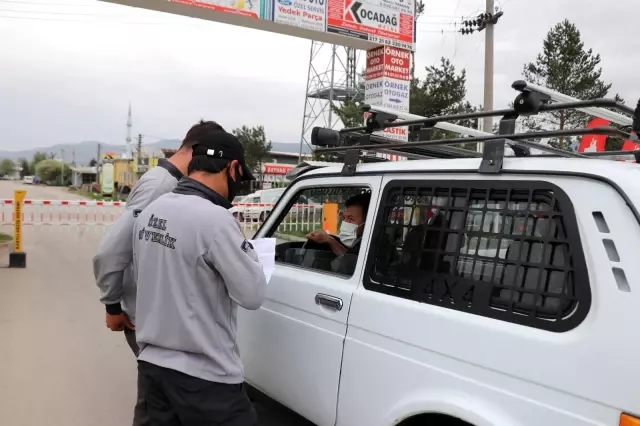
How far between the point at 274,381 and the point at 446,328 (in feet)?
4.19

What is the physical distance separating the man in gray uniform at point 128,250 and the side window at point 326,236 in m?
0.77

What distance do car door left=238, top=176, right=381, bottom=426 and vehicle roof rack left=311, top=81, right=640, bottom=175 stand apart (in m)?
0.25

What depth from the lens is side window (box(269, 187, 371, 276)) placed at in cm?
295

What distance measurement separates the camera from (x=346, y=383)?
242 cm

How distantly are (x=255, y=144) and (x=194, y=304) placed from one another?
142 feet

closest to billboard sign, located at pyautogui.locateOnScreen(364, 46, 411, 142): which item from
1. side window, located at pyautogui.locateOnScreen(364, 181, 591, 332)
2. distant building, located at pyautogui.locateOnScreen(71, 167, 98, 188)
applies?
side window, located at pyautogui.locateOnScreen(364, 181, 591, 332)

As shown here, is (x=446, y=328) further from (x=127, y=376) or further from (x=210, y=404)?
(x=127, y=376)

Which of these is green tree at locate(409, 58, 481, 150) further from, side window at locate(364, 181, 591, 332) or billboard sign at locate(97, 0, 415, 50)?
side window at locate(364, 181, 591, 332)

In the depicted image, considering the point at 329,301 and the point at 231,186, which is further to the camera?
the point at 329,301

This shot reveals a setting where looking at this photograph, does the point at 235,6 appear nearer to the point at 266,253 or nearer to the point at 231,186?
the point at 266,253

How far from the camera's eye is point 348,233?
11.6ft

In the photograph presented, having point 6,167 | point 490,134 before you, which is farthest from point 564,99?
point 6,167

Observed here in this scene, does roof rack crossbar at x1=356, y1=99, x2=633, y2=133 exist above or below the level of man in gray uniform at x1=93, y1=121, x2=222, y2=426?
above

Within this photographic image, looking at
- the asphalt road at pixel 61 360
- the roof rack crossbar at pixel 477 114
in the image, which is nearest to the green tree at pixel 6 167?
the asphalt road at pixel 61 360
